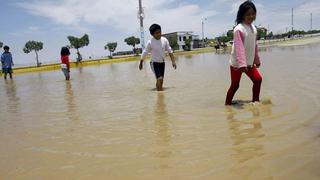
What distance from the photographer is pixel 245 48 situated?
6516 mm

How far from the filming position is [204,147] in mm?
4074

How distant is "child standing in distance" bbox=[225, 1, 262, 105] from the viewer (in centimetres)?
624

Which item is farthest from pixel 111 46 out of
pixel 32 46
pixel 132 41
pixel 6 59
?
pixel 6 59

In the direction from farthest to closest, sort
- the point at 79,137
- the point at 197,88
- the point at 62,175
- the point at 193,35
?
the point at 193,35 → the point at 197,88 → the point at 79,137 → the point at 62,175

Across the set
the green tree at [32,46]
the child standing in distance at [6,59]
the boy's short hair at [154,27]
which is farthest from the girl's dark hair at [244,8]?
the green tree at [32,46]

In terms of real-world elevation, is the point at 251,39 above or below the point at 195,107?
above

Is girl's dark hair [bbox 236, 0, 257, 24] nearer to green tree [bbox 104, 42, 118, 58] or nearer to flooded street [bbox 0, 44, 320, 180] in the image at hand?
flooded street [bbox 0, 44, 320, 180]

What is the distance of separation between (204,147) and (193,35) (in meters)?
103

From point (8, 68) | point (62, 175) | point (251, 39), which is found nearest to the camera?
point (62, 175)

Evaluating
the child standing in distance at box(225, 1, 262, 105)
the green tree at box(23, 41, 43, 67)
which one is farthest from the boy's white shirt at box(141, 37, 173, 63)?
the green tree at box(23, 41, 43, 67)

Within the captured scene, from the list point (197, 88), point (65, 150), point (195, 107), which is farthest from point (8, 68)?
point (65, 150)

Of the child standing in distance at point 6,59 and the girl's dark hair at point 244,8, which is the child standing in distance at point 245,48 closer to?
the girl's dark hair at point 244,8

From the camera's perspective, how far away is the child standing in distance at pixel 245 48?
624 centimetres

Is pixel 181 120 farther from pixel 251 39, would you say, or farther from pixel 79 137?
pixel 251 39
